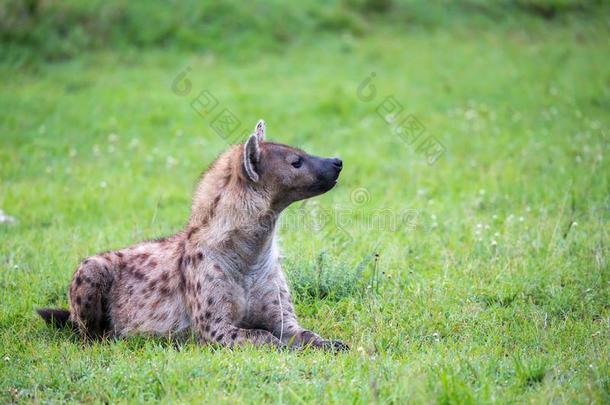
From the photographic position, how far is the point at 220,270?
579 centimetres

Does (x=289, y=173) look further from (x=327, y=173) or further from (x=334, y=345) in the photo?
(x=334, y=345)

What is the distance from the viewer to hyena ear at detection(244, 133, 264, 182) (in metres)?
5.73

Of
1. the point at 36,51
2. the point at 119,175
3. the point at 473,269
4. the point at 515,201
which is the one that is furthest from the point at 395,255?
the point at 36,51

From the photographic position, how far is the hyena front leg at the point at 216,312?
5520mm

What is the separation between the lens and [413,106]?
12.7m

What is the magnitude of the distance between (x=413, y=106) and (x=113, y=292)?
7.55 m

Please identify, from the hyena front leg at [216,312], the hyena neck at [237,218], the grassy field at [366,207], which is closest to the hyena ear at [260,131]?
the hyena neck at [237,218]

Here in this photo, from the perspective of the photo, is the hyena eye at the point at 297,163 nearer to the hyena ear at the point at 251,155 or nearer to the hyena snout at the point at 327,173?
the hyena snout at the point at 327,173

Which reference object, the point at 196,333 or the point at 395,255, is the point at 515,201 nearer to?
the point at 395,255

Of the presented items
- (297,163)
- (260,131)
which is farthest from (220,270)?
(260,131)

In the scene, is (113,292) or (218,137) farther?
(218,137)

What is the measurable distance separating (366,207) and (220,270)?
3388 mm

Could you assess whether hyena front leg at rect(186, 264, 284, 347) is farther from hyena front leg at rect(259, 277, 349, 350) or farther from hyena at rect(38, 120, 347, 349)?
hyena front leg at rect(259, 277, 349, 350)

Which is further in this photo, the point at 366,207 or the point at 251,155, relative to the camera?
the point at 366,207
